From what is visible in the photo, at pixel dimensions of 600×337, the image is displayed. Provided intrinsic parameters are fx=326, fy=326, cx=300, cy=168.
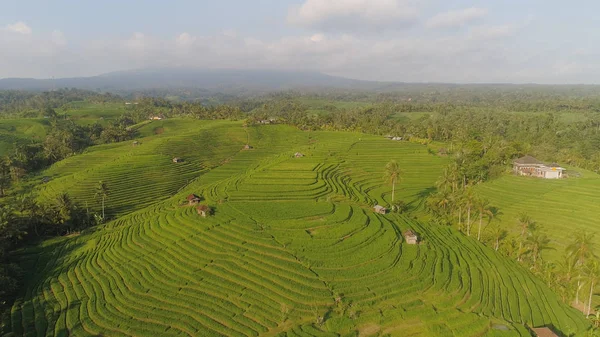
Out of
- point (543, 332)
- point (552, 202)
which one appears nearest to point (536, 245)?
point (543, 332)

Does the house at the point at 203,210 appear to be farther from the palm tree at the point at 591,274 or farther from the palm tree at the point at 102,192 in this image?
the palm tree at the point at 591,274

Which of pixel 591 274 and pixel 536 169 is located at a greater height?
pixel 536 169

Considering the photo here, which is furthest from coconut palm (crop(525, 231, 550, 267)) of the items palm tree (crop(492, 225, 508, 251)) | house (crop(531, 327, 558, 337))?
house (crop(531, 327, 558, 337))

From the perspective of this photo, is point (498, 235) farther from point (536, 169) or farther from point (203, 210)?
point (203, 210)

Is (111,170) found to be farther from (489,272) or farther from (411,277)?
(489,272)

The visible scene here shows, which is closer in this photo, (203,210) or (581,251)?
(581,251)

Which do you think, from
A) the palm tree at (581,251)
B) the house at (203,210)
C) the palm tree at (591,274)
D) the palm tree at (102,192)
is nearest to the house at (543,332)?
the palm tree at (591,274)

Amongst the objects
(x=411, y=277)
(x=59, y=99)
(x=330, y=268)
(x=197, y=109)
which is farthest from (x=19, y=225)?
(x=59, y=99)
